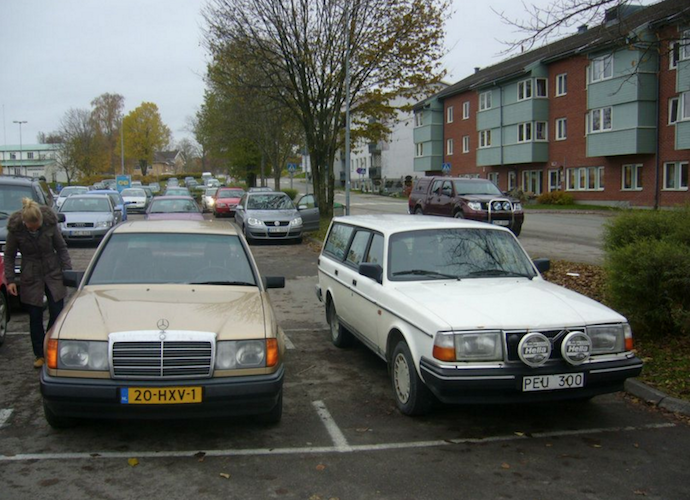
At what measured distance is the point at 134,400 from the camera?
4.60 m

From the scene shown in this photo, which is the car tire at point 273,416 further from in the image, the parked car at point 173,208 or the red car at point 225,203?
the red car at point 225,203

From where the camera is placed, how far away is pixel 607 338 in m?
5.28

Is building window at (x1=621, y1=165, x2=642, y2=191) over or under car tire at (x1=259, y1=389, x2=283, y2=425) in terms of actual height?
over

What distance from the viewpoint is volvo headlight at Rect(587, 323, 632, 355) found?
17.2ft

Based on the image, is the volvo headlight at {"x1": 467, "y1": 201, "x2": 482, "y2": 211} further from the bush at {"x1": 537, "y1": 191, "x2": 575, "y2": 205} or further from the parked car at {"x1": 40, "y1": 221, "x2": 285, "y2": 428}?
the bush at {"x1": 537, "y1": 191, "x2": 575, "y2": 205}

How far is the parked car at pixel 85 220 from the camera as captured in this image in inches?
785

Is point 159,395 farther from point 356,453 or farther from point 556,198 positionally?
point 556,198

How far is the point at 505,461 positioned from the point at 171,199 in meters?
18.8

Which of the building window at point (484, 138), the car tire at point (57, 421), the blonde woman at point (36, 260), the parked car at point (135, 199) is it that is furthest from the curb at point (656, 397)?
the building window at point (484, 138)

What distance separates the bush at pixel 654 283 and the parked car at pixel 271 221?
1438cm

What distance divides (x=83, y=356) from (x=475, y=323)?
283 cm

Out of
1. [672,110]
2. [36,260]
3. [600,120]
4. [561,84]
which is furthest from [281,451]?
[561,84]

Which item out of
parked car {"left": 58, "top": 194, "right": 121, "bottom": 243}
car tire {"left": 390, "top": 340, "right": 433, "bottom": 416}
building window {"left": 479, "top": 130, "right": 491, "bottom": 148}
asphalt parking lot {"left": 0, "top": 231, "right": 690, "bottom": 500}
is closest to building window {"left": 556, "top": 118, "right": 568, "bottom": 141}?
building window {"left": 479, "top": 130, "right": 491, "bottom": 148}

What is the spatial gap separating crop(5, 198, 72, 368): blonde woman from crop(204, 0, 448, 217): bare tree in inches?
662
